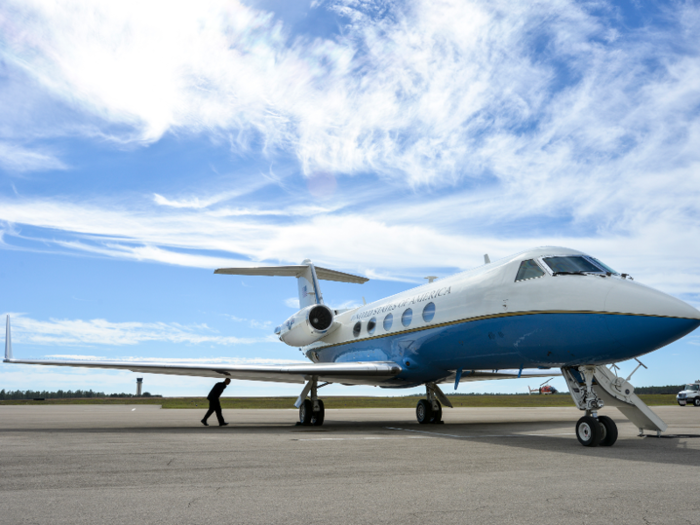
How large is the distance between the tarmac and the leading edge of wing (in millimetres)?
5741

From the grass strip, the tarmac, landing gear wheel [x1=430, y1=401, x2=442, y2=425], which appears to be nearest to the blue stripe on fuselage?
landing gear wheel [x1=430, y1=401, x2=442, y2=425]

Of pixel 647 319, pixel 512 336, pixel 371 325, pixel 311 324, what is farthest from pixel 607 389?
pixel 311 324

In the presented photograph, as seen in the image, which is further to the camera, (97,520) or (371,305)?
(371,305)

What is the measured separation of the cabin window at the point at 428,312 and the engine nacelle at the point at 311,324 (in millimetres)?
6496

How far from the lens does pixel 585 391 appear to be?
36.3 ft

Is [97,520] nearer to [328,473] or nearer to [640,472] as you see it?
[328,473]

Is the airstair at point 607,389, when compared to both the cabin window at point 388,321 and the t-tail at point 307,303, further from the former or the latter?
the t-tail at point 307,303

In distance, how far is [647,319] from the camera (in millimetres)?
9727

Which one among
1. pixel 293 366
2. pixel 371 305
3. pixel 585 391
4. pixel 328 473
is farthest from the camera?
pixel 371 305

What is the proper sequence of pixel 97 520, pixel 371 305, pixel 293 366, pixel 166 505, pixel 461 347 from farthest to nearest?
1. pixel 371 305
2. pixel 293 366
3. pixel 461 347
4. pixel 166 505
5. pixel 97 520

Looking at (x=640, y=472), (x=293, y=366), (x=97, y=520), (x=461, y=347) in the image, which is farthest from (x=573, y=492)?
(x=293, y=366)

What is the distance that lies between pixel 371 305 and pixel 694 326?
11.8m

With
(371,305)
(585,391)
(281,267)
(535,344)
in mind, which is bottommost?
(585,391)

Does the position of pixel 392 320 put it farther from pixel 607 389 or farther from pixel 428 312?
pixel 607 389
